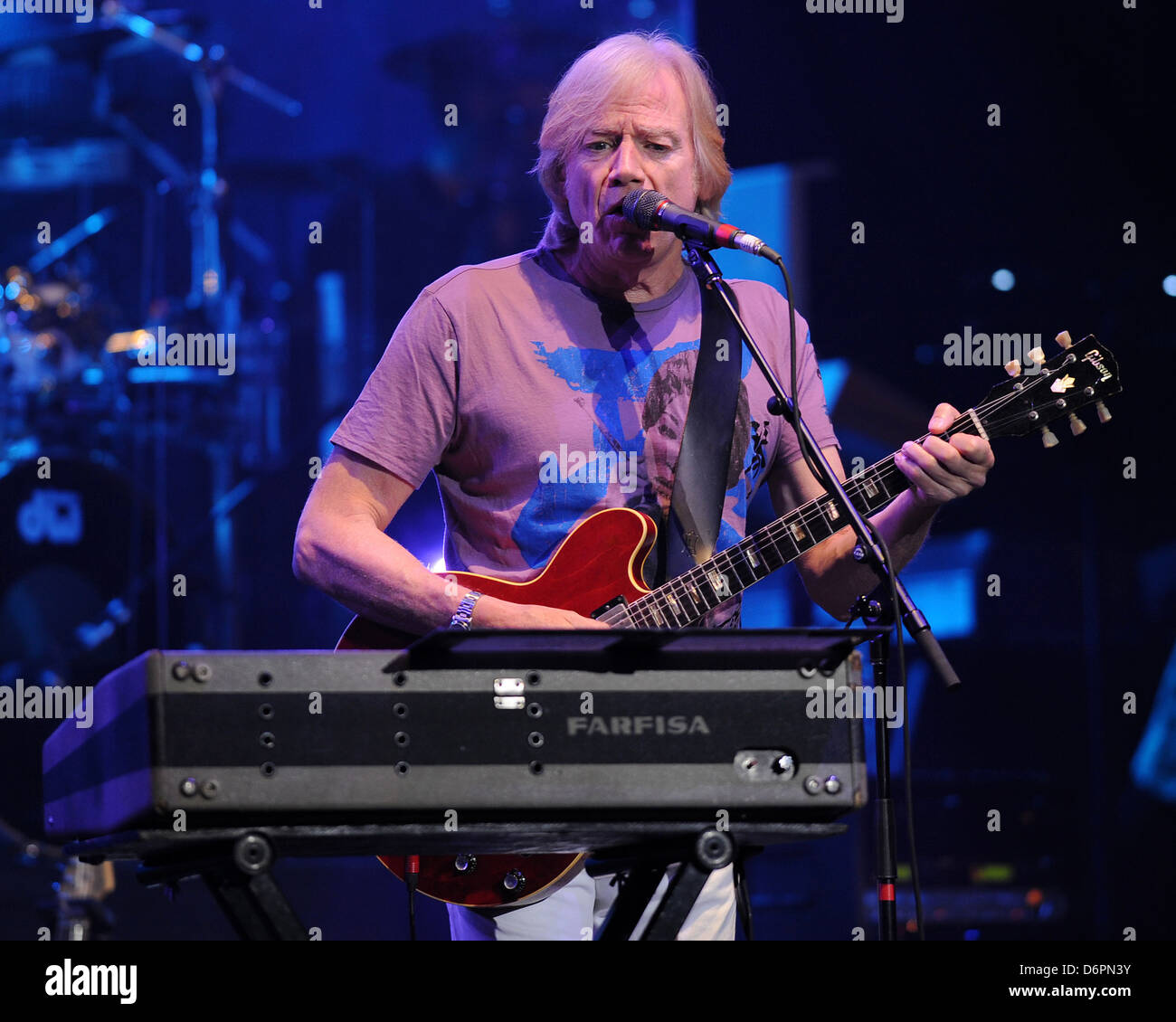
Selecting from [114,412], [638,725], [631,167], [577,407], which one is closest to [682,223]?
[631,167]

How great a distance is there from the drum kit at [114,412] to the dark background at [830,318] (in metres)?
0.02

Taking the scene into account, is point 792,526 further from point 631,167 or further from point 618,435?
point 631,167

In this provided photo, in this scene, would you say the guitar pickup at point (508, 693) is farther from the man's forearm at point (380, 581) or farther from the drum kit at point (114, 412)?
the drum kit at point (114, 412)

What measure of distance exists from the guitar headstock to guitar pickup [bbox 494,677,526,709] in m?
1.46

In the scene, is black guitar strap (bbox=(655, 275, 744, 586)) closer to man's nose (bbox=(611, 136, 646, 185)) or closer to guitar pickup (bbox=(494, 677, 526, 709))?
man's nose (bbox=(611, 136, 646, 185))

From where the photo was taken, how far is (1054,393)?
2.74 metres

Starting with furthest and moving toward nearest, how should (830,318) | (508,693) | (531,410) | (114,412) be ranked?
(114,412) → (830,318) → (531,410) → (508,693)

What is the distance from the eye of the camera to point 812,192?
4.91 meters

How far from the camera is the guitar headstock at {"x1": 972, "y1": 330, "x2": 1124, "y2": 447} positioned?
2.72 metres

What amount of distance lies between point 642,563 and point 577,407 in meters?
0.33

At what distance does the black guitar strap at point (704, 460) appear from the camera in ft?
8.82

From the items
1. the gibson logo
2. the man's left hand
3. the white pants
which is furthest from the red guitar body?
the gibson logo

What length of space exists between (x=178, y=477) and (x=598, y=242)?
280 centimetres
